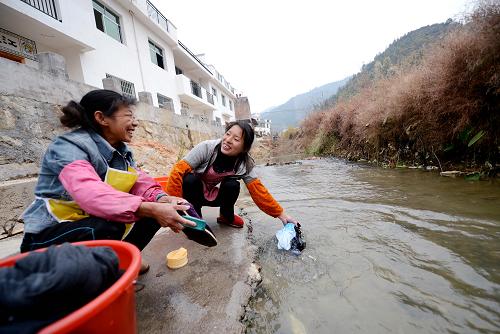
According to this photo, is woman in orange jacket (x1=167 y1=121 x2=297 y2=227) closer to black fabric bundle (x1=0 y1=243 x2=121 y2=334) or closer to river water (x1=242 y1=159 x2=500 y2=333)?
river water (x1=242 y1=159 x2=500 y2=333)

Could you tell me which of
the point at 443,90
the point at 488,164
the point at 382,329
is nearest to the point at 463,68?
the point at 443,90

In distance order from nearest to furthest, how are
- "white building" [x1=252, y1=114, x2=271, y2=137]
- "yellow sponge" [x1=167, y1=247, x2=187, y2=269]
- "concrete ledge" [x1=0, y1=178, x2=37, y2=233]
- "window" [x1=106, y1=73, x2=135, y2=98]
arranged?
"yellow sponge" [x1=167, y1=247, x2=187, y2=269] → "concrete ledge" [x1=0, y1=178, x2=37, y2=233] → "window" [x1=106, y1=73, x2=135, y2=98] → "white building" [x1=252, y1=114, x2=271, y2=137]

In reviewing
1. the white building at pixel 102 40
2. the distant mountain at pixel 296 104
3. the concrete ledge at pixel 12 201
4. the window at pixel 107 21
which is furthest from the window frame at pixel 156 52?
the distant mountain at pixel 296 104

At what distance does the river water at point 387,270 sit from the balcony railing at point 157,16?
12609mm

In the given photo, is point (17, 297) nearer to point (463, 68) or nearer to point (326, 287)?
point (326, 287)

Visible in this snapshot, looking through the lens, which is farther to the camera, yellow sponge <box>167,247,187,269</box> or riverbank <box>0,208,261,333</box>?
yellow sponge <box>167,247,187,269</box>

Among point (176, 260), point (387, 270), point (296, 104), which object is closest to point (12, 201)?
point (176, 260)

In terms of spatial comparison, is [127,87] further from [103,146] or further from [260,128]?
[260,128]

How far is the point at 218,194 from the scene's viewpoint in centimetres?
275

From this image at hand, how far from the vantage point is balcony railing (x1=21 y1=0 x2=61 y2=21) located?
644 cm

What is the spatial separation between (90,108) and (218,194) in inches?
60.4

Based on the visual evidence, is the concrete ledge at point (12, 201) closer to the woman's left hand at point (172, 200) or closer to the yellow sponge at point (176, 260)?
the yellow sponge at point (176, 260)

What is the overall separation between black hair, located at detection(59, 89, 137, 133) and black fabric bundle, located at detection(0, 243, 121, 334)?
1.00m

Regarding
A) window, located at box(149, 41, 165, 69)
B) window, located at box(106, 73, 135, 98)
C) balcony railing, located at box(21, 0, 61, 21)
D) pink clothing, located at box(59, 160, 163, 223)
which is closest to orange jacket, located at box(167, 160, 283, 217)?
pink clothing, located at box(59, 160, 163, 223)
